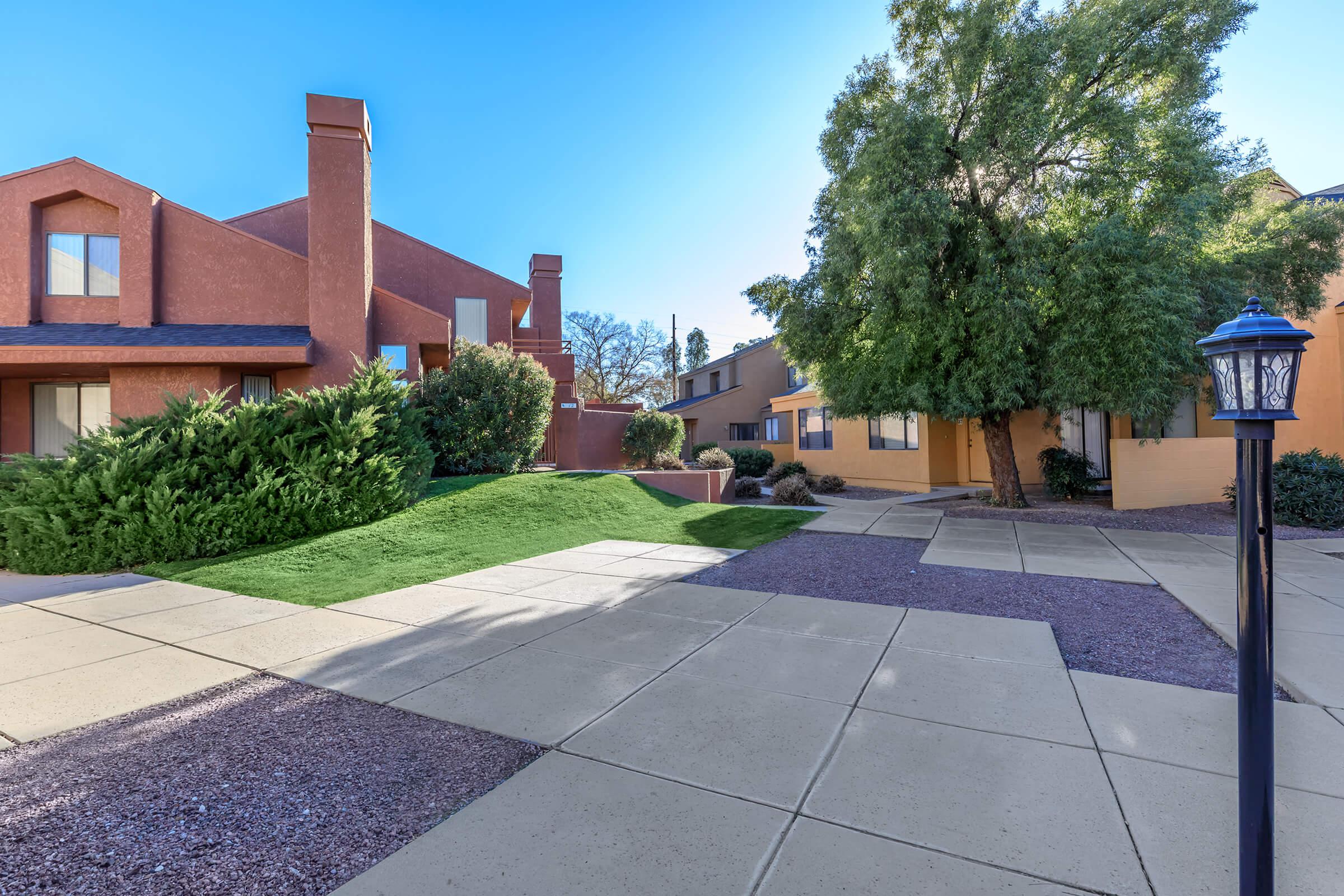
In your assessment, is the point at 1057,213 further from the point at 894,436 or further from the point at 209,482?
the point at 209,482

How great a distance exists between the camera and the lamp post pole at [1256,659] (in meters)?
1.69

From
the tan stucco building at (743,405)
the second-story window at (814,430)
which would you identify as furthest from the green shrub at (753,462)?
the tan stucco building at (743,405)

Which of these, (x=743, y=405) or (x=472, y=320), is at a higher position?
(x=472, y=320)

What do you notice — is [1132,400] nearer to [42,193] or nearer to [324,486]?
[324,486]

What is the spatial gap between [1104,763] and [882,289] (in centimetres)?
941

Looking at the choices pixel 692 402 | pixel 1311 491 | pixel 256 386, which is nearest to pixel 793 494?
pixel 1311 491

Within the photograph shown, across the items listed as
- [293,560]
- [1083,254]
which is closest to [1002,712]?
[293,560]

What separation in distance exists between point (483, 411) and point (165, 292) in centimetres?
931

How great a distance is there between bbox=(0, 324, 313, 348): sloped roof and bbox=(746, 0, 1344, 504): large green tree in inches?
516

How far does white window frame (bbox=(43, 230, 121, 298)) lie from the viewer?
14.3m

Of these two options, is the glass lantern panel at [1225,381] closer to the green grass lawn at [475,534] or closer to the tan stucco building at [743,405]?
the green grass lawn at [475,534]

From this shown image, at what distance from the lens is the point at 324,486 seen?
8.40 metres

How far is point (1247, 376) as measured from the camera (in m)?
1.87

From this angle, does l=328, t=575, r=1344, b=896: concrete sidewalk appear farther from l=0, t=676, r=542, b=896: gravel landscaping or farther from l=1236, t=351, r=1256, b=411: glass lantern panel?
l=1236, t=351, r=1256, b=411: glass lantern panel
